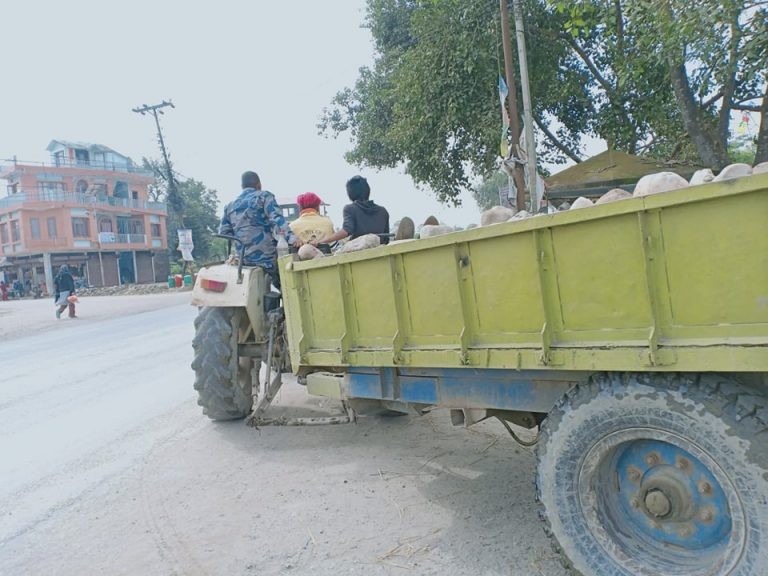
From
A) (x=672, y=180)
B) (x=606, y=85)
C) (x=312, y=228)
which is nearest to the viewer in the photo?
(x=672, y=180)

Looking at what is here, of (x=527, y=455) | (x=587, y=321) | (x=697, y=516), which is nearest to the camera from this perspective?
(x=697, y=516)

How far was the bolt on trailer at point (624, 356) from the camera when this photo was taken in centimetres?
217

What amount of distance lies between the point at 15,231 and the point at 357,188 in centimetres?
5224

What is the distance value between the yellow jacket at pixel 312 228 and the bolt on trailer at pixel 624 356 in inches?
90.0

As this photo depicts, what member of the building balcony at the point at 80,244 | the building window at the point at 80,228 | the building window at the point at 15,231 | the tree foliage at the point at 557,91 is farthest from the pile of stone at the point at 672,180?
the building window at the point at 15,231

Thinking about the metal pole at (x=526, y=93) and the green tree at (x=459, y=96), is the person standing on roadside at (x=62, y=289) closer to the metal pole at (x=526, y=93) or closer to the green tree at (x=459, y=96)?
the green tree at (x=459, y=96)

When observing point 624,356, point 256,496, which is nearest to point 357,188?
point 256,496

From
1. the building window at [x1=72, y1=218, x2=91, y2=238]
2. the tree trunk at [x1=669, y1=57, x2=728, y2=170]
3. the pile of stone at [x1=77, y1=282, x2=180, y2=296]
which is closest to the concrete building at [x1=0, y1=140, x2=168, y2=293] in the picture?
the building window at [x1=72, y1=218, x2=91, y2=238]

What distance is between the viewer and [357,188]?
5250mm

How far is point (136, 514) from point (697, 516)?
3.18m

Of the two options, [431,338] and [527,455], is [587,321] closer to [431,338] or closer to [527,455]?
[431,338]

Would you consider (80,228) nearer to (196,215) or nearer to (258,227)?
(196,215)

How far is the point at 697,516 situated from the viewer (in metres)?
2.42

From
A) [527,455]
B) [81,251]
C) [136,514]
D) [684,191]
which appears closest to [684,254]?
[684,191]
